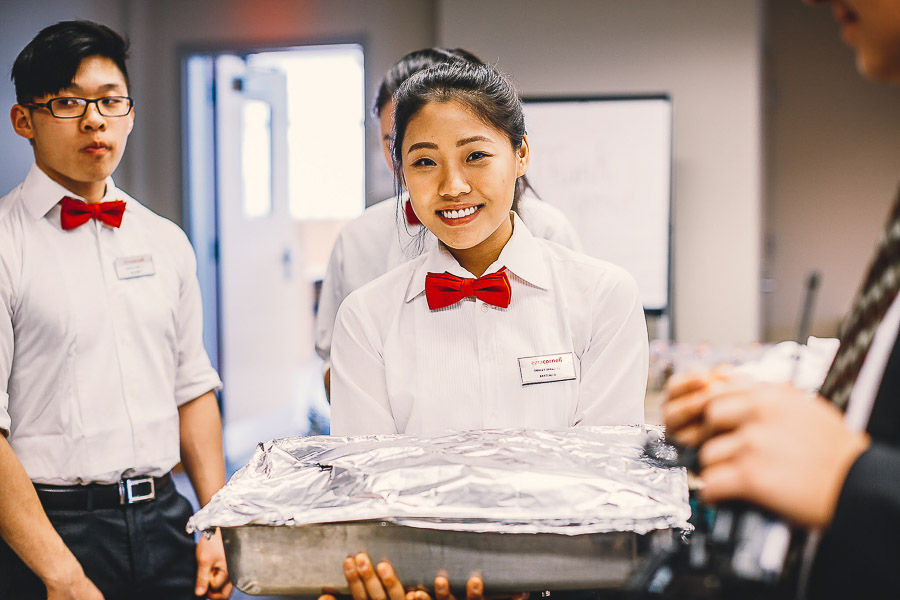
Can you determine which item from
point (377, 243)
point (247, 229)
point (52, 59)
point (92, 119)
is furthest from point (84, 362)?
point (247, 229)

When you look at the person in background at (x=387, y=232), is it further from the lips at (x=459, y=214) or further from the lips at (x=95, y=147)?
the lips at (x=95, y=147)

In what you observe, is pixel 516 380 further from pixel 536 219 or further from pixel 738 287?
pixel 738 287

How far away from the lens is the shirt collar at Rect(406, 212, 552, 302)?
1.49m

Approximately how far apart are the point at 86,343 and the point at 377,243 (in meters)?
0.74

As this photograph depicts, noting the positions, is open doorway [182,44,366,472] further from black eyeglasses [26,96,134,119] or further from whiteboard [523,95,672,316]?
black eyeglasses [26,96,134,119]

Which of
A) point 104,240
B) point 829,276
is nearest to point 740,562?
point 104,240

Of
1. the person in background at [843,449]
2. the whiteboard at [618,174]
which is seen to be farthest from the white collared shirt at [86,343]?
the whiteboard at [618,174]

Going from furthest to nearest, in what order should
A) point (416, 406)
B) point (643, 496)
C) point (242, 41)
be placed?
point (242, 41)
point (416, 406)
point (643, 496)

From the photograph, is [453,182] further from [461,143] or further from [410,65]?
[410,65]

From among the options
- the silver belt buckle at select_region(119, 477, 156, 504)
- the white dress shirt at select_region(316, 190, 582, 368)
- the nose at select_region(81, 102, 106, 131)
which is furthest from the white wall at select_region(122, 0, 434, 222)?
the silver belt buckle at select_region(119, 477, 156, 504)

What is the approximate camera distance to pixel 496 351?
1.45 meters

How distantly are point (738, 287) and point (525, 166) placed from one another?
2312 millimetres

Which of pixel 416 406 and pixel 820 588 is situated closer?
Answer: pixel 820 588

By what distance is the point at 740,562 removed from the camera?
625 millimetres
